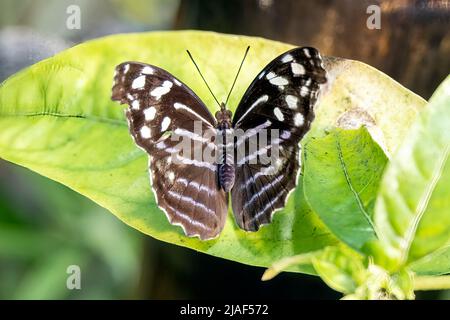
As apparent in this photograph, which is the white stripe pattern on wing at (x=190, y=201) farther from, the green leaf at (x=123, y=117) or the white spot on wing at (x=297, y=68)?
the white spot on wing at (x=297, y=68)

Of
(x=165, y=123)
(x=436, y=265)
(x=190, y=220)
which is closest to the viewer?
(x=436, y=265)

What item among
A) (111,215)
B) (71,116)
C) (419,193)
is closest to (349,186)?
(419,193)

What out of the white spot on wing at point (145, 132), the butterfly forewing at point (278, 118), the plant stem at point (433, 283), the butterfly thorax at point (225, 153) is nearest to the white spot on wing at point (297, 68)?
the butterfly forewing at point (278, 118)

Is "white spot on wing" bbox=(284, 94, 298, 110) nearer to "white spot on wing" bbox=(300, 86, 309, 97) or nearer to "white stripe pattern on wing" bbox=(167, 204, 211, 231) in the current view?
"white spot on wing" bbox=(300, 86, 309, 97)

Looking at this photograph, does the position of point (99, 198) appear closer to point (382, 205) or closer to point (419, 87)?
point (382, 205)

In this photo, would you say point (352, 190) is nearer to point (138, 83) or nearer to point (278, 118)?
point (278, 118)

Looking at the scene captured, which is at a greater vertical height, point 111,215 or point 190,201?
point 190,201
